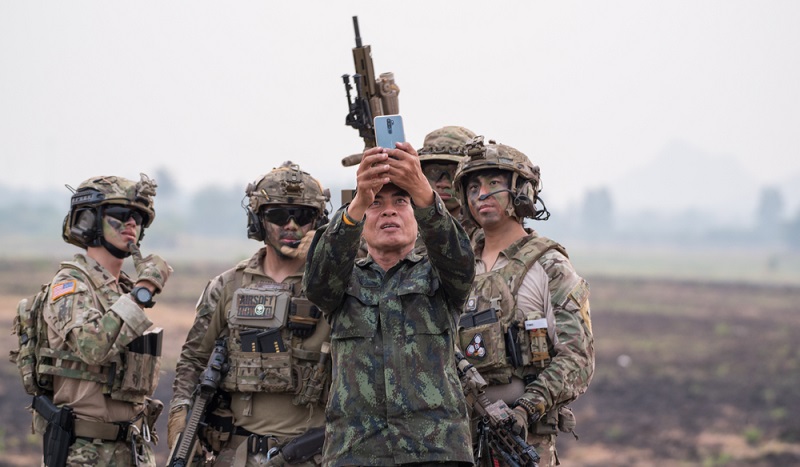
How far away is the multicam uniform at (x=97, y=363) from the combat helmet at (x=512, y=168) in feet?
Answer: 8.68

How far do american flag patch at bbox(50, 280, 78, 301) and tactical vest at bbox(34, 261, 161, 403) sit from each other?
163mm

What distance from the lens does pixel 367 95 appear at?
8422 mm

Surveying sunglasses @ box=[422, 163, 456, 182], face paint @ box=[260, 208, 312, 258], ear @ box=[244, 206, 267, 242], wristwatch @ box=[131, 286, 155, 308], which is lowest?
wristwatch @ box=[131, 286, 155, 308]

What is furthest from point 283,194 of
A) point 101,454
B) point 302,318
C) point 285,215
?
point 101,454

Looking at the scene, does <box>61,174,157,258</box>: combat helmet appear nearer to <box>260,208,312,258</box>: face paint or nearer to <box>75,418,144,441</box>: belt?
<box>260,208,312,258</box>: face paint

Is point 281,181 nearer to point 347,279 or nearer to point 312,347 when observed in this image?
point 312,347

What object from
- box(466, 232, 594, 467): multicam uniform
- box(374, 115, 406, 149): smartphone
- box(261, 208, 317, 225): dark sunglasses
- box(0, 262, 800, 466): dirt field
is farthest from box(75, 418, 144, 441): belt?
box(0, 262, 800, 466): dirt field

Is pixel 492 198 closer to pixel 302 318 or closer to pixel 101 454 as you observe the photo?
pixel 302 318

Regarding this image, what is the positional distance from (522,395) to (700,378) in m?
25.5

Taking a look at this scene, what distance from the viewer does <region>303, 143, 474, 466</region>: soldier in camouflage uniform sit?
557 cm

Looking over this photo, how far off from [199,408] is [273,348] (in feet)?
2.21

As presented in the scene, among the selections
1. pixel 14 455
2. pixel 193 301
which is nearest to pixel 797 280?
pixel 193 301

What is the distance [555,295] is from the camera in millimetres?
7387

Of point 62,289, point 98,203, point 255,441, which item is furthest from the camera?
point 98,203
